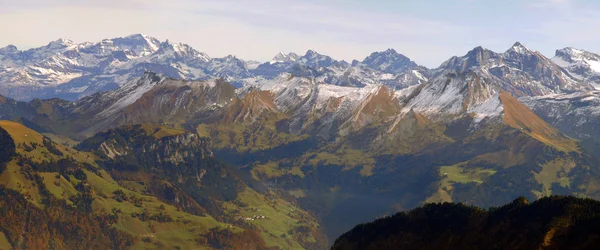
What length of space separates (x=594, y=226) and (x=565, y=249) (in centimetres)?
1100

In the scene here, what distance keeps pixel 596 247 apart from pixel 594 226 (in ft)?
50.4

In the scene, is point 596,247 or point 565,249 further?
point 565,249

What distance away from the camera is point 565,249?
19712 centimetres

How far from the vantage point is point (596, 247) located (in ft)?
603

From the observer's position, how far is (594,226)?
197625mm

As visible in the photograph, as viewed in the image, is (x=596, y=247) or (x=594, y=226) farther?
(x=594, y=226)

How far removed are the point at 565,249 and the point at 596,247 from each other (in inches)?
554
